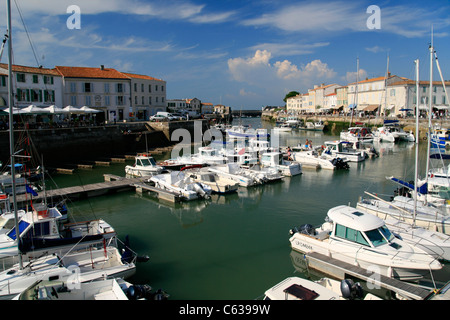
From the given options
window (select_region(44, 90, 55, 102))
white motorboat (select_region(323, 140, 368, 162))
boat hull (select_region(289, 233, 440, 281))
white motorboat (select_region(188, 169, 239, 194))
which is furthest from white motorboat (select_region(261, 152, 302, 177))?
window (select_region(44, 90, 55, 102))

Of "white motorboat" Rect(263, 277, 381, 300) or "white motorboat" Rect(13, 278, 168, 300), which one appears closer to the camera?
"white motorboat" Rect(13, 278, 168, 300)

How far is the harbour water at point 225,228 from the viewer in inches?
422

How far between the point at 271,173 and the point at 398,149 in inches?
967

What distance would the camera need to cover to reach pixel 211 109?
13125cm

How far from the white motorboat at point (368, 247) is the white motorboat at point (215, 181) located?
9.04 meters

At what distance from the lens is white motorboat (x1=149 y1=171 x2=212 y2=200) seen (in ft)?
63.9

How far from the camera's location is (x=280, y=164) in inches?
1084

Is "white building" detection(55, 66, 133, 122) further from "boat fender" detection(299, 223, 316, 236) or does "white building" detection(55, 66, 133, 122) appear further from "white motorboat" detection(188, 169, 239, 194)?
"boat fender" detection(299, 223, 316, 236)

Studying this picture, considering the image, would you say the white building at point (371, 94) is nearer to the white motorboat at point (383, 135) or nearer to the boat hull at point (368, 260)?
the white motorboat at point (383, 135)

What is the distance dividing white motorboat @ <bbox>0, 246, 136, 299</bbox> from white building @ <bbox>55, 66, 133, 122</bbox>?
3679 cm

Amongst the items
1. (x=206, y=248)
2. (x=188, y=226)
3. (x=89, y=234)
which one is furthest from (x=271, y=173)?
(x=89, y=234)

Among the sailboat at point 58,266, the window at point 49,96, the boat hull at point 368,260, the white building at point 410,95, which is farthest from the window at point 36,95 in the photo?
the white building at point 410,95

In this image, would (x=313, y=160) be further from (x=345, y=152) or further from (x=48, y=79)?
(x=48, y=79)
